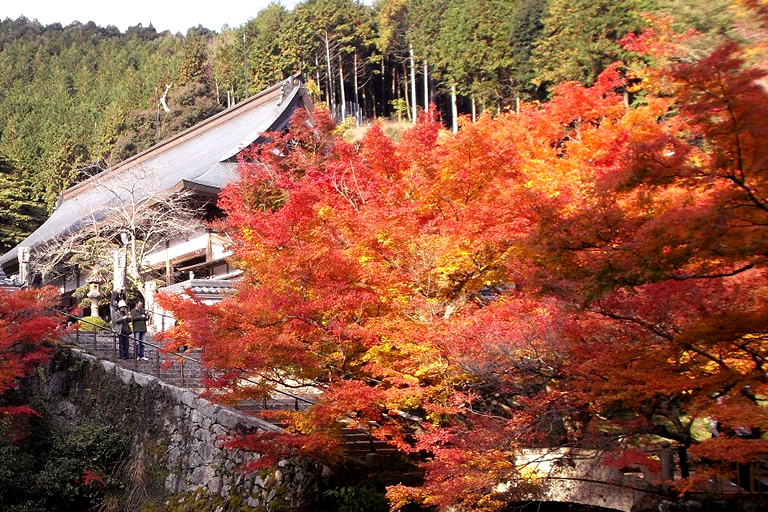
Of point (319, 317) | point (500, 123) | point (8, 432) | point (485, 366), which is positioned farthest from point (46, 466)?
point (500, 123)

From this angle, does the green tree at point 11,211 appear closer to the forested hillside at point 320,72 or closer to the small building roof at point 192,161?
the forested hillside at point 320,72

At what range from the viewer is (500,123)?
13.5 meters

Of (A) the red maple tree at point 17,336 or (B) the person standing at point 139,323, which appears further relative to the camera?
(B) the person standing at point 139,323

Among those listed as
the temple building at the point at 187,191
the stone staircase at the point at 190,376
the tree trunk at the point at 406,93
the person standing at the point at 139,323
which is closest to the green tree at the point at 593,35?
the temple building at the point at 187,191

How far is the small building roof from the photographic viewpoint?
74.7 ft

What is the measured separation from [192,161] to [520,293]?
20030 mm

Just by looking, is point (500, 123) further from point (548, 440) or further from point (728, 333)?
point (728, 333)

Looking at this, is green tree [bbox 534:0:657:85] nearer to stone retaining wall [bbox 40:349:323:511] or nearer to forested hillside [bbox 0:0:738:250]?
forested hillside [bbox 0:0:738:250]

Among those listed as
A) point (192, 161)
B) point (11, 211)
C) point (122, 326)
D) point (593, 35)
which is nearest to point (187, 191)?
point (122, 326)

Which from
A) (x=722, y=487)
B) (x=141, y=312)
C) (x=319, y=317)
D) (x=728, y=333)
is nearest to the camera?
(x=728, y=333)

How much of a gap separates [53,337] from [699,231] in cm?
1280

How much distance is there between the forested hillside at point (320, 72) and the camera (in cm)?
3178

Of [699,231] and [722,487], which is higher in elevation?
[699,231]

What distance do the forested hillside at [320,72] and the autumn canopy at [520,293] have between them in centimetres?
1869
